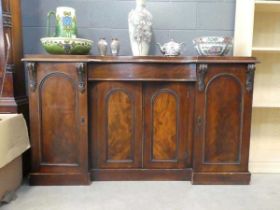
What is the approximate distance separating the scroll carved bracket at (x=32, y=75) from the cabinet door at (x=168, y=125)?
0.86 meters

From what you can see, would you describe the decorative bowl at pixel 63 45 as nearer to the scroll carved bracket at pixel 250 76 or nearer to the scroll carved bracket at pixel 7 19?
the scroll carved bracket at pixel 7 19

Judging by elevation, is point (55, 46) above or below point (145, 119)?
above

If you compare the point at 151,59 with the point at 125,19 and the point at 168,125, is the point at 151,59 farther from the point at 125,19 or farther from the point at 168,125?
the point at 125,19

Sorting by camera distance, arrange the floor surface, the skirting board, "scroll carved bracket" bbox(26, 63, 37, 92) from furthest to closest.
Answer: the skirting board < "scroll carved bracket" bbox(26, 63, 37, 92) < the floor surface

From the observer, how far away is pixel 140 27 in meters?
2.11

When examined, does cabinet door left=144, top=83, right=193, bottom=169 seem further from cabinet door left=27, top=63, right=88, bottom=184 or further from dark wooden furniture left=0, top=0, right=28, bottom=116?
dark wooden furniture left=0, top=0, right=28, bottom=116

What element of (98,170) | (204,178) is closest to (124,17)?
(98,170)

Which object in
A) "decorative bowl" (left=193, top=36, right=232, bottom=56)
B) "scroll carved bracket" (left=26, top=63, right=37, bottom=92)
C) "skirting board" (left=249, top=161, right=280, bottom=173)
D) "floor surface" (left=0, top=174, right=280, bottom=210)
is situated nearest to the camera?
"floor surface" (left=0, top=174, right=280, bottom=210)

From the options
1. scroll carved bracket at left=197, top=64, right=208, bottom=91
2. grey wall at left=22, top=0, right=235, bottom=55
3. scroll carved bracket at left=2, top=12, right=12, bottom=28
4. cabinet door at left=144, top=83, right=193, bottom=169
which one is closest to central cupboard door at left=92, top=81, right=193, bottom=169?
cabinet door at left=144, top=83, right=193, bottom=169

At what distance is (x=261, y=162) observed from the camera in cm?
231

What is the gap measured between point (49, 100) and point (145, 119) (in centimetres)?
77

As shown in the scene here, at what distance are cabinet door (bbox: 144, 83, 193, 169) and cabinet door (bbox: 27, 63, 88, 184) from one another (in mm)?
515

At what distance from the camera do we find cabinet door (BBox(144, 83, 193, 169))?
6.72 ft

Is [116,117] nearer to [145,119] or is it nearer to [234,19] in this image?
[145,119]
